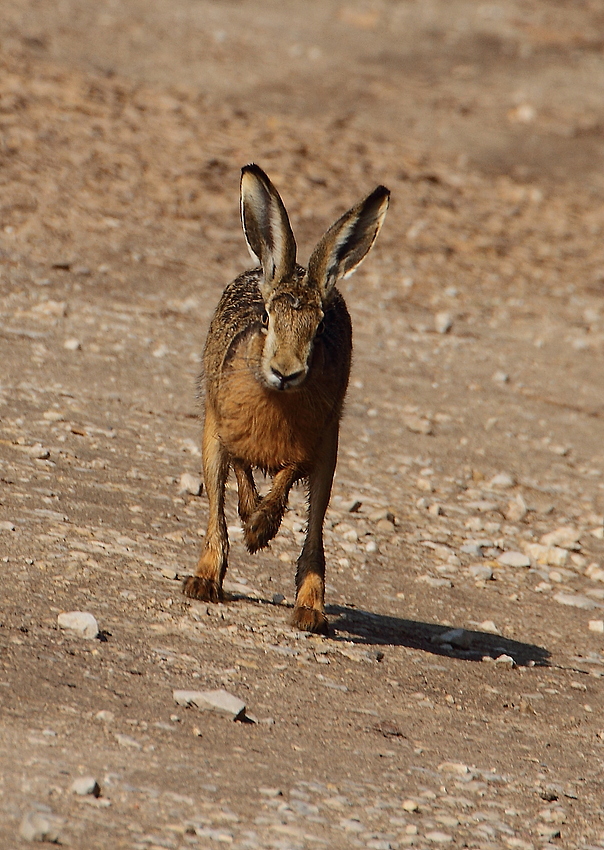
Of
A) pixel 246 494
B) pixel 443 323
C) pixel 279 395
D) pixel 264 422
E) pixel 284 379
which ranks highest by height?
pixel 443 323

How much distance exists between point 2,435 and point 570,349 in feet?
23.7

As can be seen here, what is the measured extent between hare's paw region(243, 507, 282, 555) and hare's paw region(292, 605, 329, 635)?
0.41 m

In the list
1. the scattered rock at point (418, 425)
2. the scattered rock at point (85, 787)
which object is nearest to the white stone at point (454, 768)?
the scattered rock at point (85, 787)

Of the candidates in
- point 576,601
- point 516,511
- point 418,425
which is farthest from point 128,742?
point 418,425

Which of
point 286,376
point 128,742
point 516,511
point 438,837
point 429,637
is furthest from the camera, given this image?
point 516,511

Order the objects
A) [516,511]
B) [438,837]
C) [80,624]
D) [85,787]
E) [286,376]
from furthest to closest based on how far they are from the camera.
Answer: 1. [516,511]
2. [286,376]
3. [80,624]
4. [438,837]
5. [85,787]

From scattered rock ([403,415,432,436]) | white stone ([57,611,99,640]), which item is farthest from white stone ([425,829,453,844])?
scattered rock ([403,415,432,436])

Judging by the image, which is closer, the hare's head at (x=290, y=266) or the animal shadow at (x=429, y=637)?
the hare's head at (x=290, y=266)

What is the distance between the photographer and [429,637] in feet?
22.2

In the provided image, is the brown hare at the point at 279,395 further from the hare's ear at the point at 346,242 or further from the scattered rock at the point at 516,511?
the scattered rock at the point at 516,511

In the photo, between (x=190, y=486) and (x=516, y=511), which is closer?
(x=190, y=486)

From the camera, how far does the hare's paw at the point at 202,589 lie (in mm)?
6230

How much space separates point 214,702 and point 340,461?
4.52 meters

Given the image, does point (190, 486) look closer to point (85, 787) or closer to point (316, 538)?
point (316, 538)
